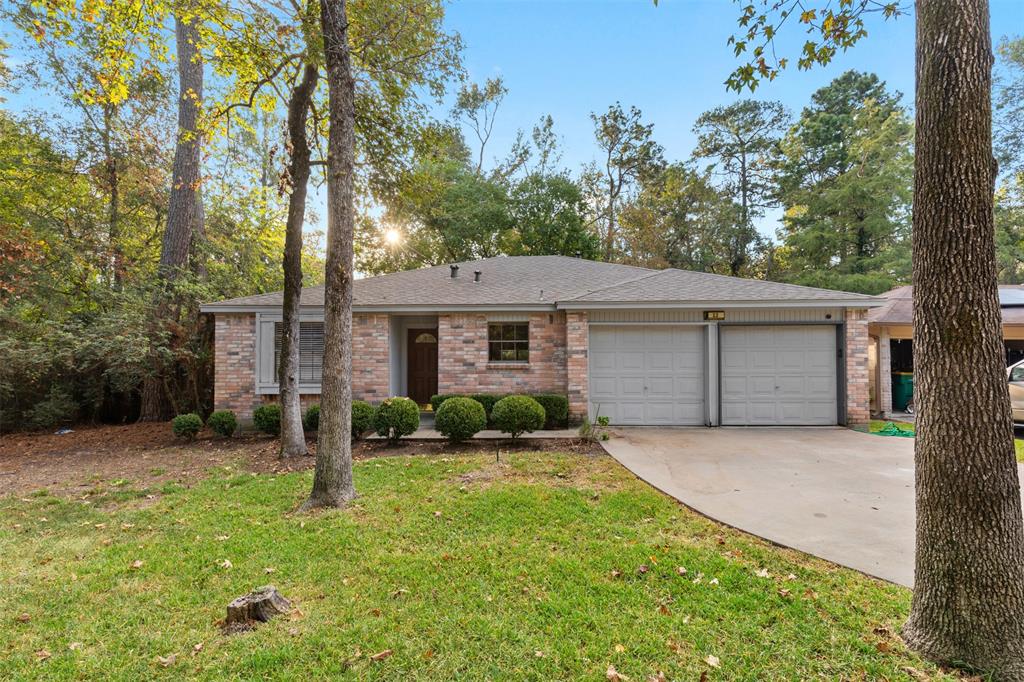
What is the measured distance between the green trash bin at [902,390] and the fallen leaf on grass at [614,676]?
1347cm

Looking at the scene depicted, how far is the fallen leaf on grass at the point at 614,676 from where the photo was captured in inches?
90.8

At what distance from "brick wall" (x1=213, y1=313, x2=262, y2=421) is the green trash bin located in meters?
16.4

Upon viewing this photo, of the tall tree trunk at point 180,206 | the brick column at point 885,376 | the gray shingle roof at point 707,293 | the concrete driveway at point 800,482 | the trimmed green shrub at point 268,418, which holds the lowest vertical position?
the concrete driveway at point 800,482

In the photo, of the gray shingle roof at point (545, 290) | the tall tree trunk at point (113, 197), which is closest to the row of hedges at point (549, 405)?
the gray shingle roof at point (545, 290)

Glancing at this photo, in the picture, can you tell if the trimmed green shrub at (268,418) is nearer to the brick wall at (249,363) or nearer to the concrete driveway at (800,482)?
the brick wall at (249,363)

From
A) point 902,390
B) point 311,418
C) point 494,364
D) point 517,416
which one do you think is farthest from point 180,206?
point 902,390

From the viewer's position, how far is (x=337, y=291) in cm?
513

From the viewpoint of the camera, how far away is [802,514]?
14.8ft

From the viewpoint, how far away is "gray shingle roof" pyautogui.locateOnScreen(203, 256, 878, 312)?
9.02m

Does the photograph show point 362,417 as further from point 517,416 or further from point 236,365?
point 236,365

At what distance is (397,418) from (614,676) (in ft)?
20.5

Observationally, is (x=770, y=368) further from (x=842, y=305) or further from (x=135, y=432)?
(x=135, y=432)

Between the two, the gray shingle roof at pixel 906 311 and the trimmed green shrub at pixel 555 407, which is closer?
the trimmed green shrub at pixel 555 407

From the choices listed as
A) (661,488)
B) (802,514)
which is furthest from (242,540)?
(802,514)
